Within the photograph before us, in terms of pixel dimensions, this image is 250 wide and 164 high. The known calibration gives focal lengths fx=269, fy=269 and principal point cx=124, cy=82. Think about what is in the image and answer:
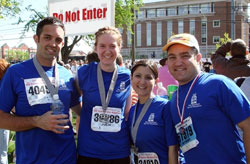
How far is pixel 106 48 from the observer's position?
2.78 m

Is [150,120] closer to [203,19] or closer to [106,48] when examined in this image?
[106,48]

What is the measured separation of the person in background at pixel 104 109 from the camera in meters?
2.64

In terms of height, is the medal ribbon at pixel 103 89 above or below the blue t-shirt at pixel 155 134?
above

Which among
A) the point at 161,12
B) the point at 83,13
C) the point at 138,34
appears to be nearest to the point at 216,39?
the point at 161,12

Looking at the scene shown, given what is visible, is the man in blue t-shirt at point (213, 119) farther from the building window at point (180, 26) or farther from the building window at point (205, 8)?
the building window at point (180, 26)

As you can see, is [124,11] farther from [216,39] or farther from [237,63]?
[216,39]

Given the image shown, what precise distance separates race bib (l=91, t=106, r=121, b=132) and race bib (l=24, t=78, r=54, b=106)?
19.2 inches

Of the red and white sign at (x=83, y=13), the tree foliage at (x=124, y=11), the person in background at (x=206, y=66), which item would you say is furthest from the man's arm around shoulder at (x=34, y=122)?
the tree foliage at (x=124, y=11)

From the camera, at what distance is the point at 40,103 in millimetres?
2371

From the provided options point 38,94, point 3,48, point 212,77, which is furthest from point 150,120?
point 3,48

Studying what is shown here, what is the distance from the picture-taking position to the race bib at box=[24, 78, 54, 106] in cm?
235

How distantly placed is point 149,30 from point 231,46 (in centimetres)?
6195

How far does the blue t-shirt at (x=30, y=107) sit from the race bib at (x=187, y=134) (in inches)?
42.4

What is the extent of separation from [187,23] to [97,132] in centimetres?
6089
